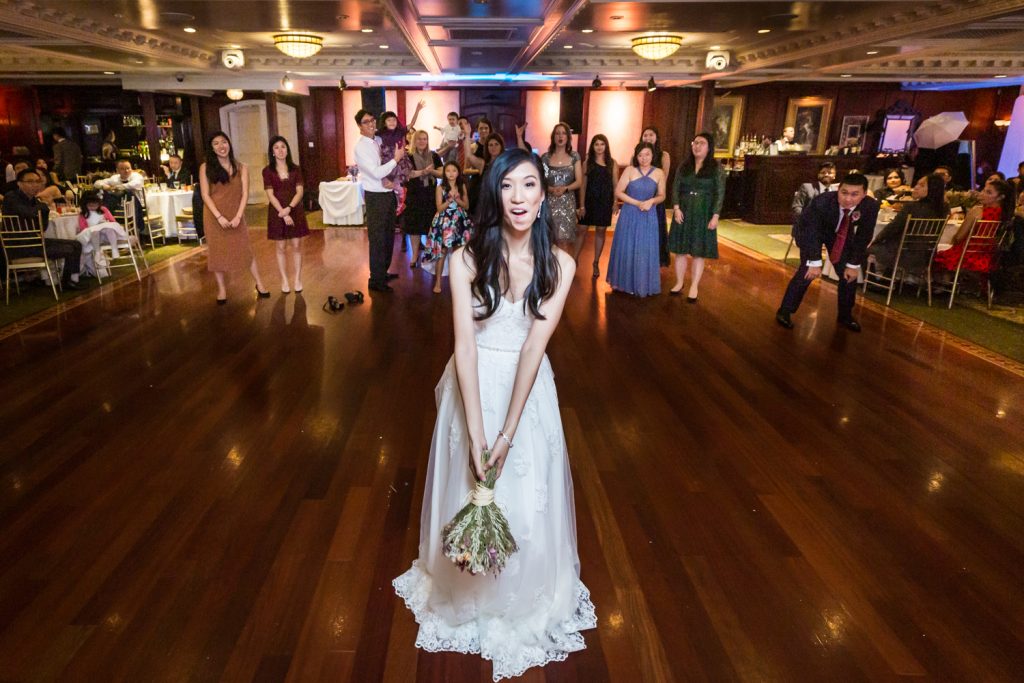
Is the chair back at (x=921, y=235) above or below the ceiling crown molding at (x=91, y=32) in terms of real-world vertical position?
below

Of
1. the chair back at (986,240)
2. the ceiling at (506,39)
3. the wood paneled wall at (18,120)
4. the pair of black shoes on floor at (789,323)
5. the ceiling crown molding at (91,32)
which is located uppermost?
the ceiling at (506,39)

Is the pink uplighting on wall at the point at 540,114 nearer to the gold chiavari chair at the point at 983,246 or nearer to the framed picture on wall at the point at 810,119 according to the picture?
the framed picture on wall at the point at 810,119

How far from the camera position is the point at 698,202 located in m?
6.16

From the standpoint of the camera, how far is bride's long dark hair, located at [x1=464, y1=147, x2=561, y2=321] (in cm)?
184

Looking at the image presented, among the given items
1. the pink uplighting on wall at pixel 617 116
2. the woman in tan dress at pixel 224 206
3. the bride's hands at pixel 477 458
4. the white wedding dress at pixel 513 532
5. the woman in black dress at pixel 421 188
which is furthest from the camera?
the pink uplighting on wall at pixel 617 116

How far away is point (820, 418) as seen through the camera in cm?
392

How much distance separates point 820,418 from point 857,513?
1077 mm

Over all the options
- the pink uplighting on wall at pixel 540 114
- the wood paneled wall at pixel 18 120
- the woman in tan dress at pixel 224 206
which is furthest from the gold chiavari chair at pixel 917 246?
the wood paneled wall at pixel 18 120

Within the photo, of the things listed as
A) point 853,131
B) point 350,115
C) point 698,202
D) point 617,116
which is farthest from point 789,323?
point 350,115

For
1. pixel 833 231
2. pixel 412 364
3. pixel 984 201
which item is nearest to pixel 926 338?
pixel 833 231

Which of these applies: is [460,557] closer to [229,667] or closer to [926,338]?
[229,667]

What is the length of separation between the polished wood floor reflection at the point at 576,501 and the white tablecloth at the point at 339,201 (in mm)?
6484

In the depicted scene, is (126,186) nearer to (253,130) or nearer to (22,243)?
(22,243)

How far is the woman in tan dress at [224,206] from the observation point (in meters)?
5.59
